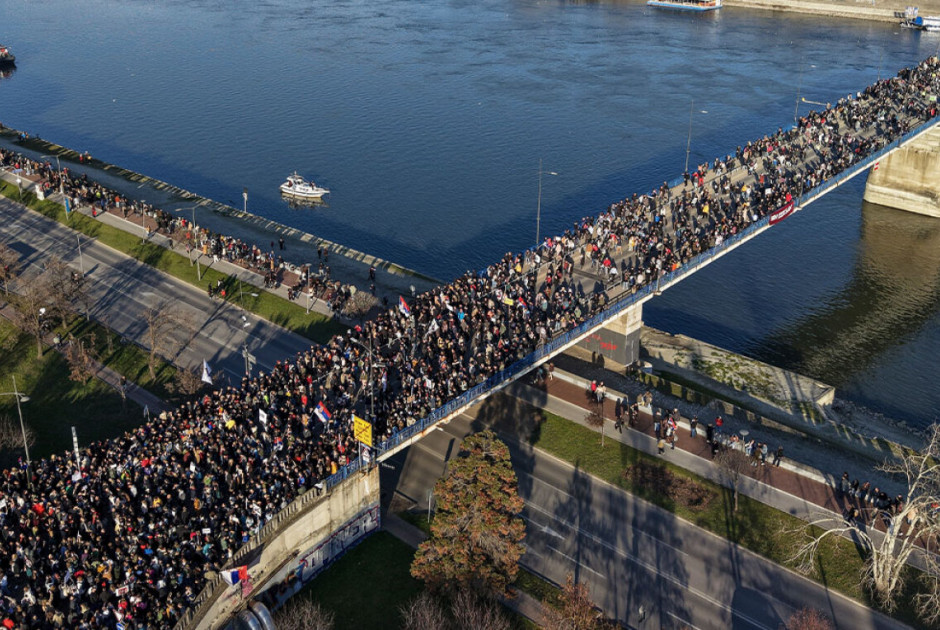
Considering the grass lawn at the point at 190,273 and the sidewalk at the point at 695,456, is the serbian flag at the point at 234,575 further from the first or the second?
the grass lawn at the point at 190,273

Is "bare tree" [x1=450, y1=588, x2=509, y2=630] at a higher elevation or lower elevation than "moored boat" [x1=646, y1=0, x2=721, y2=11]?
lower

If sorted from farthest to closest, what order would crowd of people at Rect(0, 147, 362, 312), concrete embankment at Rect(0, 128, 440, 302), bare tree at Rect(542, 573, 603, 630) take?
concrete embankment at Rect(0, 128, 440, 302), crowd of people at Rect(0, 147, 362, 312), bare tree at Rect(542, 573, 603, 630)

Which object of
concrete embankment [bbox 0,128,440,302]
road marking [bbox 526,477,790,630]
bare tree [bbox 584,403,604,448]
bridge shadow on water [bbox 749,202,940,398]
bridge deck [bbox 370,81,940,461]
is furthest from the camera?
concrete embankment [bbox 0,128,440,302]

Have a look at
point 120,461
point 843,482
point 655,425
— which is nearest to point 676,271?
point 655,425

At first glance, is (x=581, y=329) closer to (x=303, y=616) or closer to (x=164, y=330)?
(x=303, y=616)

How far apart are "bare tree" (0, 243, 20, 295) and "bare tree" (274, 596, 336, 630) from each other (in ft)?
132

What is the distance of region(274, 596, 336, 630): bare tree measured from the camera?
37938mm

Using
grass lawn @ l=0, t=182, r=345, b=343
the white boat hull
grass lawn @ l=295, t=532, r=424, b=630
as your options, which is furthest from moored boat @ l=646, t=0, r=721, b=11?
grass lawn @ l=295, t=532, r=424, b=630

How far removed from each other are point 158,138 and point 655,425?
3454 inches

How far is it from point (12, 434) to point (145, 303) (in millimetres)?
18185

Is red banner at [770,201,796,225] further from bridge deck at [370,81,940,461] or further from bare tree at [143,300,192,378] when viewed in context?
bare tree at [143,300,192,378]

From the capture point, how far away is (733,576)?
1689 inches

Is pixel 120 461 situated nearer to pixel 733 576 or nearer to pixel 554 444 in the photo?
pixel 554 444

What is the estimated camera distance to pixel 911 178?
99875 mm
